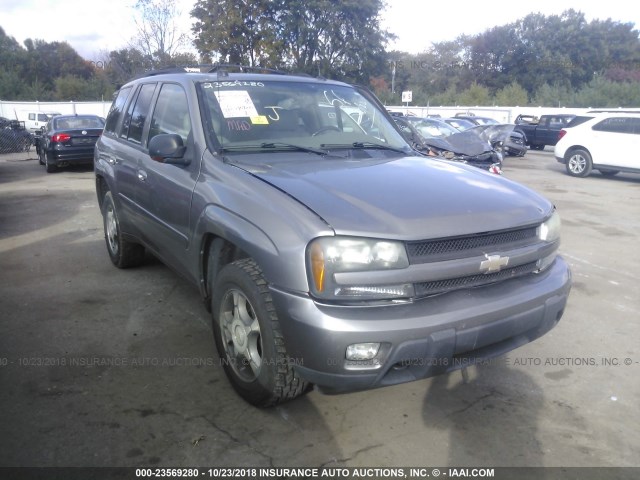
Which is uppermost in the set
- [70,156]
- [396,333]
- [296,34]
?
[296,34]

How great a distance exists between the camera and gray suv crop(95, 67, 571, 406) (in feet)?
7.98

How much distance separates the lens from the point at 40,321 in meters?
4.22

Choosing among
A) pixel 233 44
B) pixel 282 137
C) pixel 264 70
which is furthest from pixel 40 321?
pixel 233 44

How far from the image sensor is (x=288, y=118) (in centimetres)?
375

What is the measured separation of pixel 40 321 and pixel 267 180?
2.51 m

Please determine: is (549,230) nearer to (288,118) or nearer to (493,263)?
(493,263)

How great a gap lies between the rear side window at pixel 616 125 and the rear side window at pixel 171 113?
41.4 ft

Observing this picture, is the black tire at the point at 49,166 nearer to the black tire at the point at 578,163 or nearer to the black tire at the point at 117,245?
the black tire at the point at 117,245

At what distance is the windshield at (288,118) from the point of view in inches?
139

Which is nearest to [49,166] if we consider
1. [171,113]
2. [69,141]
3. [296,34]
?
[69,141]

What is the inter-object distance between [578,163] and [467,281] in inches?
524

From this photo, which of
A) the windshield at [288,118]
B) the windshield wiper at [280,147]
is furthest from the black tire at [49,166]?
the windshield wiper at [280,147]

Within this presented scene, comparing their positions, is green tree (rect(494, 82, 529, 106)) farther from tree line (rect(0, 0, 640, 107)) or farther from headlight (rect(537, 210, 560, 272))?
headlight (rect(537, 210, 560, 272))

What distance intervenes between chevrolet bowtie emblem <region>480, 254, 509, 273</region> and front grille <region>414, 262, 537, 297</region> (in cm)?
3
